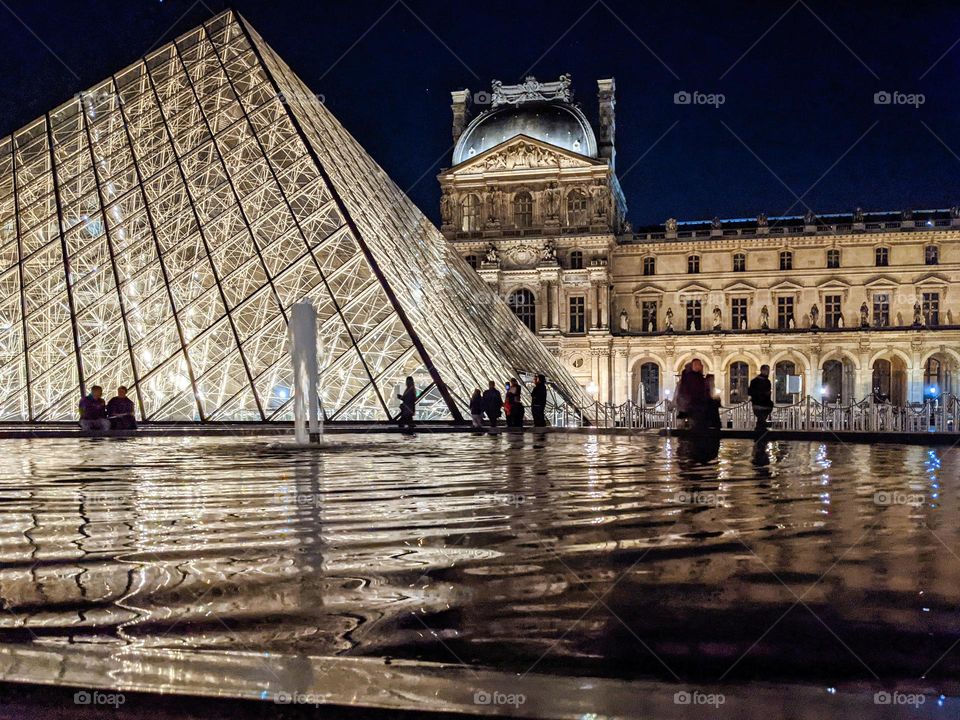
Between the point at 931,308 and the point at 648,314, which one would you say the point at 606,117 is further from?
the point at 931,308

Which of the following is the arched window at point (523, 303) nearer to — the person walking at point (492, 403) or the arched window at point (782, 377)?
the arched window at point (782, 377)

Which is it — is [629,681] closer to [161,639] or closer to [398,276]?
[161,639]

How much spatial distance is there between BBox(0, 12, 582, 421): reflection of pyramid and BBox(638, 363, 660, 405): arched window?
87.0 feet

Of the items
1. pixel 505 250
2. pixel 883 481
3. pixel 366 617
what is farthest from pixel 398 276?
pixel 505 250

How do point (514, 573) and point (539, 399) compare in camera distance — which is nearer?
point (514, 573)

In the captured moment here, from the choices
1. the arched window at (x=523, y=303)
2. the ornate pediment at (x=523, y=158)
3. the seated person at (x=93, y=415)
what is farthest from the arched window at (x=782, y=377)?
the seated person at (x=93, y=415)

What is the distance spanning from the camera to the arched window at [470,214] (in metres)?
44.6

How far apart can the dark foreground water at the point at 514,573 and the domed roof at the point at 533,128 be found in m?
42.3

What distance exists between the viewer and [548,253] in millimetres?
43938

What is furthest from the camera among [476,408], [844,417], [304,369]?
[844,417]

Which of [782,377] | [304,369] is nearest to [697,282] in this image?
[782,377]

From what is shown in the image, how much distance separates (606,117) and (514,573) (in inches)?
1968

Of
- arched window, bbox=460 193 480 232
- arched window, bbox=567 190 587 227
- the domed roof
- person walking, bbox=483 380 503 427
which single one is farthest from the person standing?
the domed roof

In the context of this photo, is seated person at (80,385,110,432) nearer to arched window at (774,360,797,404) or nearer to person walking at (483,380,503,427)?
person walking at (483,380,503,427)
